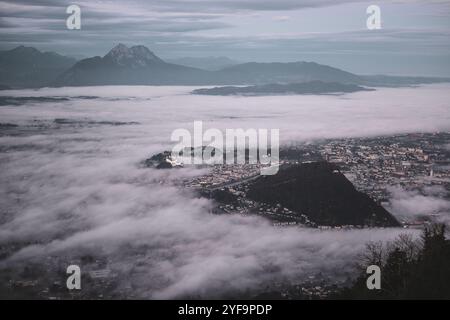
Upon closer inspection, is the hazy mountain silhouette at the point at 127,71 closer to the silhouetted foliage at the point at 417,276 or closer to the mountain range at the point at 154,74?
the mountain range at the point at 154,74

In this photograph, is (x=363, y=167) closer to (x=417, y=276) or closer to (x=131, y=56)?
(x=417, y=276)

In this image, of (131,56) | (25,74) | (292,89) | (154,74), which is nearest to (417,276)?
(292,89)

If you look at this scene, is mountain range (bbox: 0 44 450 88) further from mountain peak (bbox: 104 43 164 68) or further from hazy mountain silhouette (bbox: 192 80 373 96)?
hazy mountain silhouette (bbox: 192 80 373 96)

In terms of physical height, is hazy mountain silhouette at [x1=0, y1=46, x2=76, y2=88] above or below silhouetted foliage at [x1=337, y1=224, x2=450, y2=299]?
above

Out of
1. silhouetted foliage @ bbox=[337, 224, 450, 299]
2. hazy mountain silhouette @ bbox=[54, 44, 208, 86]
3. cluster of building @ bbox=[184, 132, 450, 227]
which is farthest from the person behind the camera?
hazy mountain silhouette @ bbox=[54, 44, 208, 86]

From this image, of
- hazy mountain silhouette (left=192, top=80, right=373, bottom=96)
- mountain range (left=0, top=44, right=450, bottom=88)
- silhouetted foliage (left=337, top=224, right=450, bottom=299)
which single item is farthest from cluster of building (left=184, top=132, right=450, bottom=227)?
mountain range (left=0, top=44, right=450, bottom=88)

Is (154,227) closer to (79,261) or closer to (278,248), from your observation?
(79,261)

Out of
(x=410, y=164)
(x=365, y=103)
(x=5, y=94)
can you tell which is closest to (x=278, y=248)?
(x=410, y=164)
